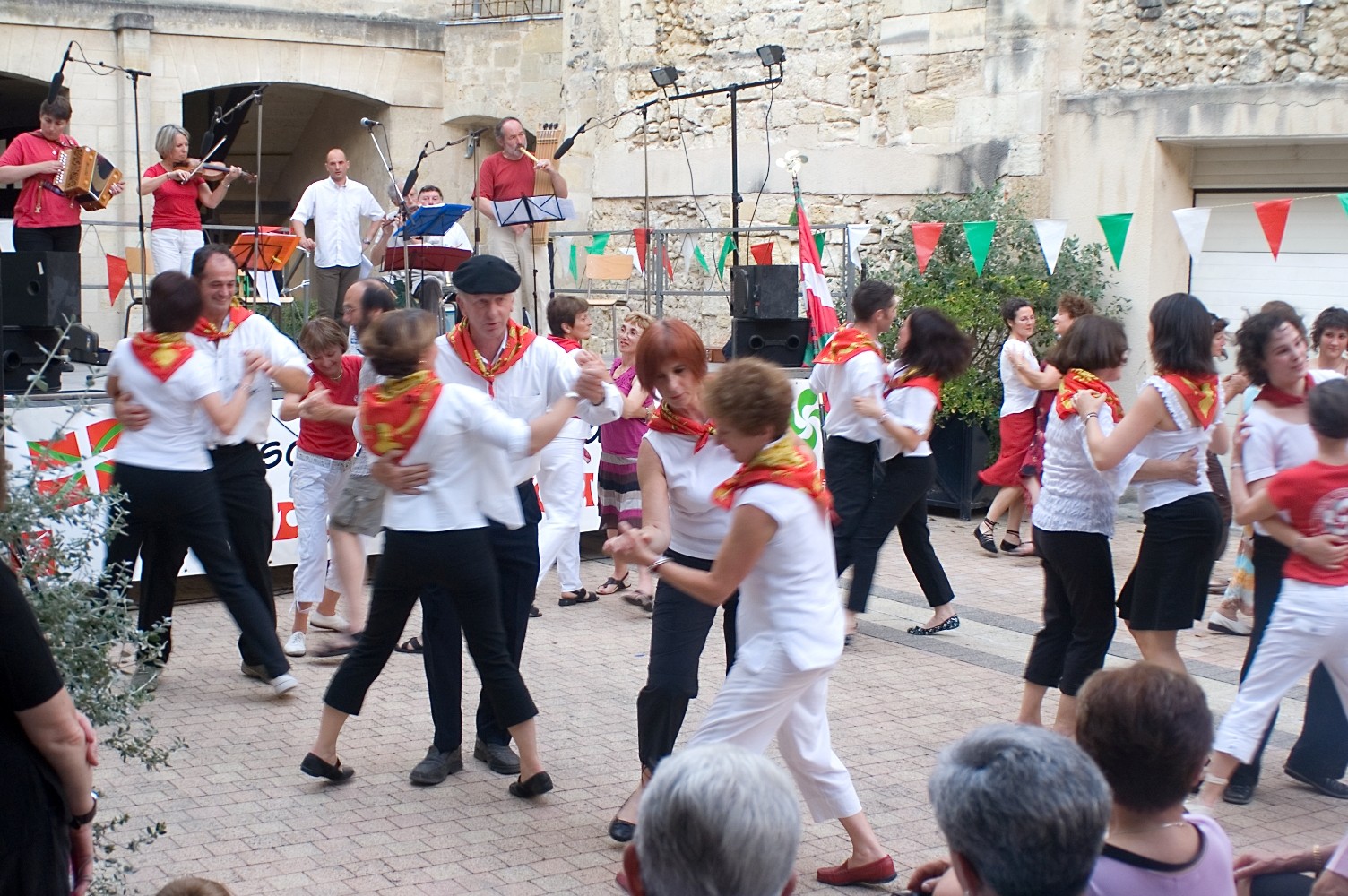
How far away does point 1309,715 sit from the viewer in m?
5.33

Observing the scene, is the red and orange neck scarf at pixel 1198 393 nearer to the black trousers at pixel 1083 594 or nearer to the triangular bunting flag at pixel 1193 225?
the black trousers at pixel 1083 594

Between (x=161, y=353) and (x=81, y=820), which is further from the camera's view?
(x=161, y=353)

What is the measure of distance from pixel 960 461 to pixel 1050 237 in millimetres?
1957

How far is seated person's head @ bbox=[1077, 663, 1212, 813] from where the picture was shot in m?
2.56

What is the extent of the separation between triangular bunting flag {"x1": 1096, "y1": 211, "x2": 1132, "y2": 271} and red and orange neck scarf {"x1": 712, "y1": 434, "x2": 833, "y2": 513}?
7.92 m

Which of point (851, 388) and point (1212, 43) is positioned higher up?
point (1212, 43)

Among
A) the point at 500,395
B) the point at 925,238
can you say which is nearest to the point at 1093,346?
the point at 500,395

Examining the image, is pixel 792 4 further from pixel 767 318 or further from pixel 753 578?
pixel 753 578

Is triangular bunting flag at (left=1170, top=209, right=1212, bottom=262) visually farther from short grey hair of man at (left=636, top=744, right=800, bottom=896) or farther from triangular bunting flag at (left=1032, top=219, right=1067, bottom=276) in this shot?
short grey hair of man at (left=636, top=744, right=800, bottom=896)

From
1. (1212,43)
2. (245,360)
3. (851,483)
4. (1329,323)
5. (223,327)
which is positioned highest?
(1212,43)

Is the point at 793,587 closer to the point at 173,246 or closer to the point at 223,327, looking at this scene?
the point at 223,327

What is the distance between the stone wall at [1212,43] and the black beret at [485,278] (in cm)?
854

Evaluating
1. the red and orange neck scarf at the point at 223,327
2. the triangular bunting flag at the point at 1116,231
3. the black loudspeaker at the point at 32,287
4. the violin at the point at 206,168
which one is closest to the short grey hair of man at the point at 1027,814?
the red and orange neck scarf at the point at 223,327

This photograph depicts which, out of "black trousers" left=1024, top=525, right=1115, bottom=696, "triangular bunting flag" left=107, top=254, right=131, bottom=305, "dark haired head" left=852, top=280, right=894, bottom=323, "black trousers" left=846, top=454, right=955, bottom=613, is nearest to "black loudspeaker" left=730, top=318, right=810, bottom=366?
"dark haired head" left=852, top=280, right=894, bottom=323
